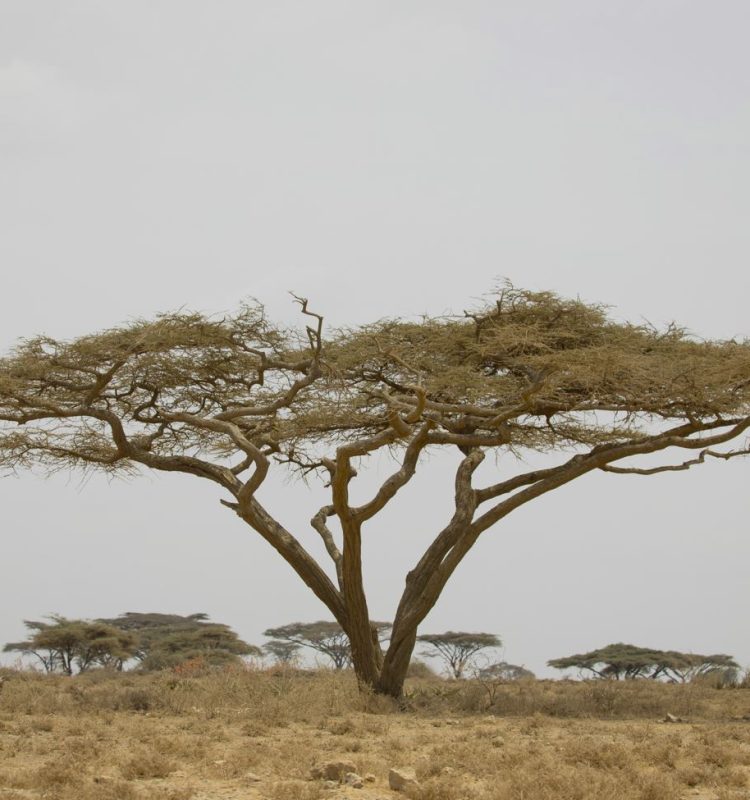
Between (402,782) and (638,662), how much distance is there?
21.0 metres

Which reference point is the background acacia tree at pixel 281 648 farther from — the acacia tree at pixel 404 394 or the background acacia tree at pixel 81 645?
the acacia tree at pixel 404 394

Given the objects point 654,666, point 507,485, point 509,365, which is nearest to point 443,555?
point 507,485

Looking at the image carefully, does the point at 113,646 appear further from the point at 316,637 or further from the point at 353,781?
the point at 353,781

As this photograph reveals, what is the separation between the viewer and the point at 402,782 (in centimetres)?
734

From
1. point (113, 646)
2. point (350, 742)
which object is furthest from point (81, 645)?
point (350, 742)

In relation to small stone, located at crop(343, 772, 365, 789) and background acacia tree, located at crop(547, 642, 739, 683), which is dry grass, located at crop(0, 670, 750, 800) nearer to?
small stone, located at crop(343, 772, 365, 789)

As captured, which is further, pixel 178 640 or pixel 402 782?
pixel 178 640

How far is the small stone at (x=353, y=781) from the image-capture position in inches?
291

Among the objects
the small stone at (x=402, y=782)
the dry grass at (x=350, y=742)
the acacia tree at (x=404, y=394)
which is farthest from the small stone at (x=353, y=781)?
the acacia tree at (x=404, y=394)

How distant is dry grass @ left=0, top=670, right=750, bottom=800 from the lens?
737 centimetres

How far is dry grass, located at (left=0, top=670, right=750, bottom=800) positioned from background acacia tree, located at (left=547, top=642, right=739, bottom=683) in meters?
12.4

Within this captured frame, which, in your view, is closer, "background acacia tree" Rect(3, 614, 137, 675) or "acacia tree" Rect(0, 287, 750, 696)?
"acacia tree" Rect(0, 287, 750, 696)

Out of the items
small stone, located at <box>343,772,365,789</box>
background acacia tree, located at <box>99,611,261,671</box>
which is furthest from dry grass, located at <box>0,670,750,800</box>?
background acacia tree, located at <box>99,611,261,671</box>

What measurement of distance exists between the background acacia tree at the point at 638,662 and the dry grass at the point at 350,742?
1239cm
